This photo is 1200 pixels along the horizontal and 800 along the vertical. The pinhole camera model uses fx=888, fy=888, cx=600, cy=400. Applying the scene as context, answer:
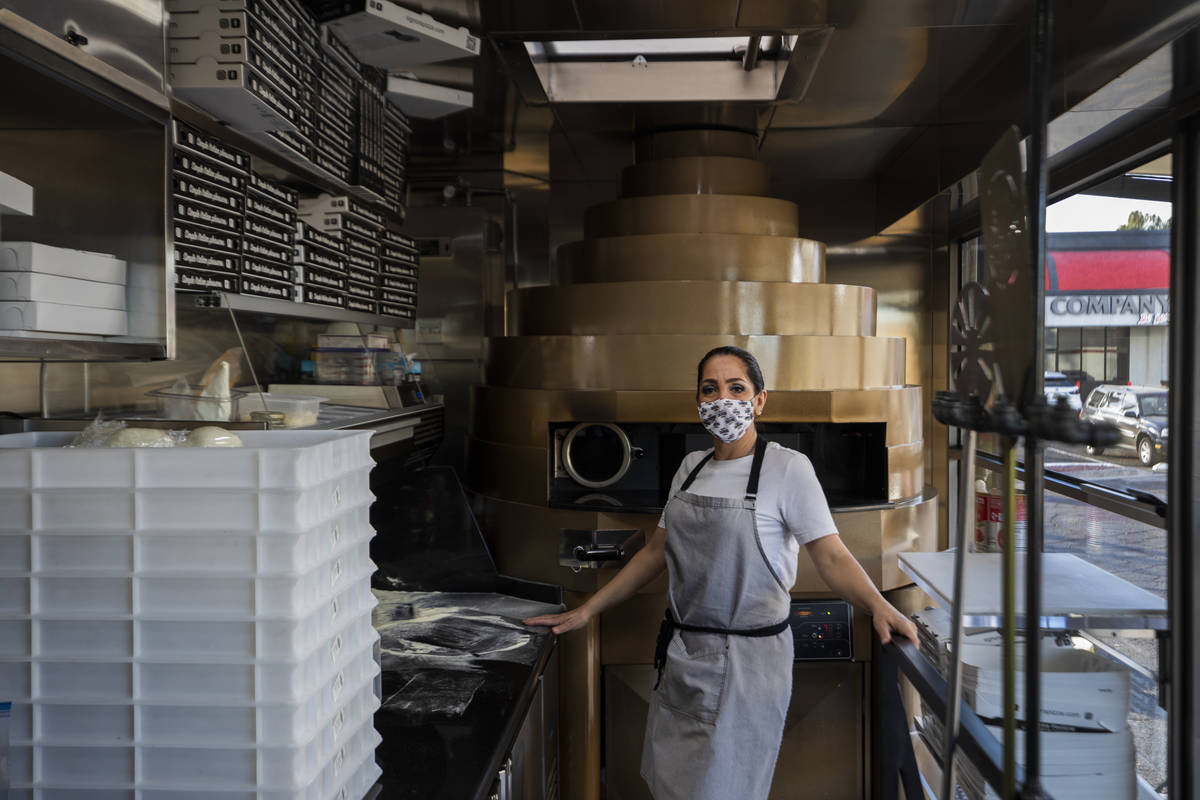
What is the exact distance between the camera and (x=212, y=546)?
3.93 feet

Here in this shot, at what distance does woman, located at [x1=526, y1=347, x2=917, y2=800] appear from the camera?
7.20 feet

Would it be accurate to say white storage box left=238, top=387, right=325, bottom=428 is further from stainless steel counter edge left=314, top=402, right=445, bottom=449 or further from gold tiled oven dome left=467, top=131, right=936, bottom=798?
gold tiled oven dome left=467, top=131, right=936, bottom=798

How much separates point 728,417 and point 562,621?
765mm

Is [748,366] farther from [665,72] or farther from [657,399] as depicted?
[665,72]

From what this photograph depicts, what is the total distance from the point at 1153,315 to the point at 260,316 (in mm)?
2798

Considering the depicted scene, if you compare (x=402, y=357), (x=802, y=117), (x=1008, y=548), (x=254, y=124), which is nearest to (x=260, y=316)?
(x=402, y=357)

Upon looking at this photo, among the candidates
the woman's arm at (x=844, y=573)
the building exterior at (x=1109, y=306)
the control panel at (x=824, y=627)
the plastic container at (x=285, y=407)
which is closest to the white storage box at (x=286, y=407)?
the plastic container at (x=285, y=407)

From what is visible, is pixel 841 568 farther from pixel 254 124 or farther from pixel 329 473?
pixel 254 124

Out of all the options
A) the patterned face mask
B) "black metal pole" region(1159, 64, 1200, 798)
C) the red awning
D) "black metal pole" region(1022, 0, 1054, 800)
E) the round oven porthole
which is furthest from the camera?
the round oven porthole

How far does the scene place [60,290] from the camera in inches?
57.5

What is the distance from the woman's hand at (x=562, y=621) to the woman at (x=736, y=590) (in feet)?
0.98

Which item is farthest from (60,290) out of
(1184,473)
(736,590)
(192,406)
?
(1184,473)

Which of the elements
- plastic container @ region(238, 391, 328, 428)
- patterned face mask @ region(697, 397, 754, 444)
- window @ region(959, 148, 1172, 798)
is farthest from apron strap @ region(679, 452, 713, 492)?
plastic container @ region(238, 391, 328, 428)

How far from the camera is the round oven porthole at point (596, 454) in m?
3.14
